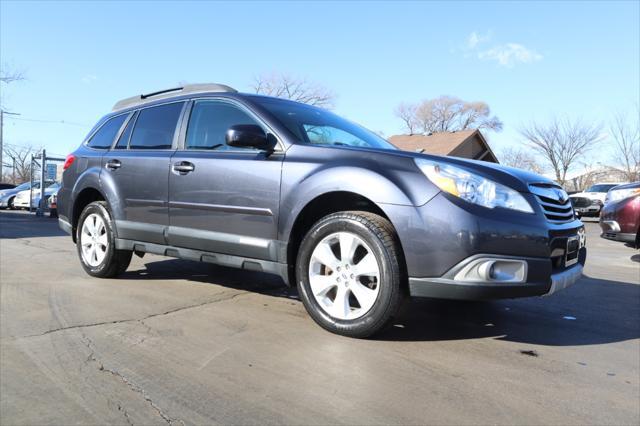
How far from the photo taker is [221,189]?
3.67 m

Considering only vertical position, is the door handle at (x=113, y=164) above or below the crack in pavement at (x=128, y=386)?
above

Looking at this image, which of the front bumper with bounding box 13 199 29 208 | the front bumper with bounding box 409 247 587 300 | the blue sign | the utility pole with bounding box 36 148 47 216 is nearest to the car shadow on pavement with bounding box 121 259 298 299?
the front bumper with bounding box 409 247 587 300

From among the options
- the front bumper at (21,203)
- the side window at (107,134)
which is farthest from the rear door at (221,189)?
the front bumper at (21,203)

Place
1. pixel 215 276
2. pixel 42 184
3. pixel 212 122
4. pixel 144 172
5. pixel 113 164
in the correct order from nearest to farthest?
1. pixel 212 122
2. pixel 144 172
3. pixel 113 164
4. pixel 215 276
5. pixel 42 184

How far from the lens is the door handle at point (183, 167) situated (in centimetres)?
389

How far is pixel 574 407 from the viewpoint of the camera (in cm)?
223

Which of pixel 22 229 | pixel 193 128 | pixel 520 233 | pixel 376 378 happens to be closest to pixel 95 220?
pixel 193 128

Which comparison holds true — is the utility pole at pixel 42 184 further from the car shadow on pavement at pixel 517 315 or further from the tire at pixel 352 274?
the tire at pixel 352 274

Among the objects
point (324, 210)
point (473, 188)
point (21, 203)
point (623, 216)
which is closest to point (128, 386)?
point (324, 210)

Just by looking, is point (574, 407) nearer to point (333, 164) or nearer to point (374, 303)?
point (374, 303)

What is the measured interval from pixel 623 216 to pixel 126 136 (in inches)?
249

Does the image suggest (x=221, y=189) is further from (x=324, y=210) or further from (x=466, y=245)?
(x=466, y=245)

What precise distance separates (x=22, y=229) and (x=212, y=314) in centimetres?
829

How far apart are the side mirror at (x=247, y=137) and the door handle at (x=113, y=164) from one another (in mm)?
1711
